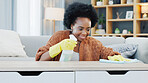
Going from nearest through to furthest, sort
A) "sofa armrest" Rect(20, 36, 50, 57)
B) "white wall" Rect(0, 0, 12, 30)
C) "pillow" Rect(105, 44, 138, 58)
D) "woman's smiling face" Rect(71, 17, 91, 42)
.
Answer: "woman's smiling face" Rect(71, 17, 91, 42) < "pillow" Rect(105, 44, 138, 58) < "sofa armrest" Rect(20, 36, 50, 57) < "white wall" Rect(0, 0, 12, 30)

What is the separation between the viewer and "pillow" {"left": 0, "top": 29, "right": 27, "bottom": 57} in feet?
9.45

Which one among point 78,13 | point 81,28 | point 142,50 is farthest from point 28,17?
point 81,28

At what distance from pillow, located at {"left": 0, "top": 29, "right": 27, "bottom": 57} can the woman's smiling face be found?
4.46ft

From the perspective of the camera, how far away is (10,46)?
295 cm

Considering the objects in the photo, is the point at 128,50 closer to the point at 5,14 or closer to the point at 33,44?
the point at 33,44

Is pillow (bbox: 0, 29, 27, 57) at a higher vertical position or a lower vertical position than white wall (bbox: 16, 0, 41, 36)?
lower

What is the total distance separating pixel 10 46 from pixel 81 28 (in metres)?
1.50

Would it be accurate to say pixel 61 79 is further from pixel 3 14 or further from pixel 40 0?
pixel 40 0

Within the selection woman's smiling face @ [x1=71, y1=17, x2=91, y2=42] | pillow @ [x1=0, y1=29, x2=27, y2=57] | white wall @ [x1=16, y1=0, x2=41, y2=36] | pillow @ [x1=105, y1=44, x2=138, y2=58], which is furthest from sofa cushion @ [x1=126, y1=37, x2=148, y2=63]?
white wall @ [x1=16, y1=0, x2=41, y2=36]

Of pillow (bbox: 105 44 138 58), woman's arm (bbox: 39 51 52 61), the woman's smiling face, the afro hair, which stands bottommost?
pillow (bbox: 105 44 138 58)

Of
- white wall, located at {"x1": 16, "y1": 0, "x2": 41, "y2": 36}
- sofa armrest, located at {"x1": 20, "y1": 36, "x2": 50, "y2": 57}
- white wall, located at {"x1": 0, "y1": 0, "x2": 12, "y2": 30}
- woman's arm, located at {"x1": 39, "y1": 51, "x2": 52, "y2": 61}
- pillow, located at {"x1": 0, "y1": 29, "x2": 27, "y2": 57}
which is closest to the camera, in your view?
A: woman's arm, located at {"x1": 39, "y1": 51, "x2": 52, "y2": 61}

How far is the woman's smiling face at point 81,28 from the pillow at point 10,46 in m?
1.36

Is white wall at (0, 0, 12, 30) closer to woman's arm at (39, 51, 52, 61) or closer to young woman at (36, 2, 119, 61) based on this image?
young woman at (36, 2, 119, 61)

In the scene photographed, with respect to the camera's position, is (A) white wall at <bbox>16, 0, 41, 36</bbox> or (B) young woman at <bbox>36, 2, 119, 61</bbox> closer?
(B) young woman at <bbox>36, 2, 119, 61</bbox>
